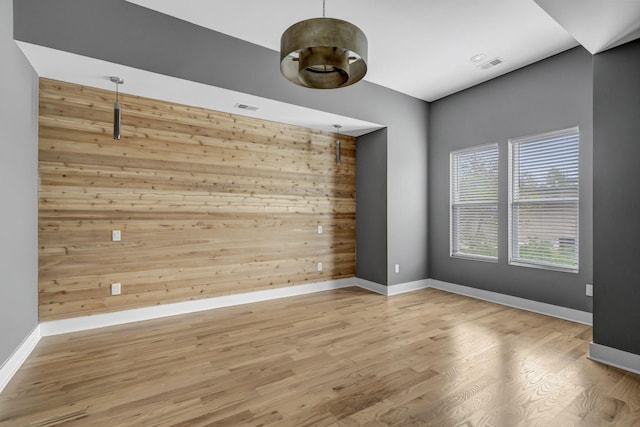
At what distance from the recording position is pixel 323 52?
2047 millimetres

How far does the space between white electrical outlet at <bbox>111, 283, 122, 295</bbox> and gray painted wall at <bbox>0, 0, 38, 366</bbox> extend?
2.11ft

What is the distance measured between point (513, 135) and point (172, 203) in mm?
4582

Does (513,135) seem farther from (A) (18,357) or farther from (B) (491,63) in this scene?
(A) (18,357)

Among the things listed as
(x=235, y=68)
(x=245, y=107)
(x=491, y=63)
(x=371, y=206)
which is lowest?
(x=371, y=206)

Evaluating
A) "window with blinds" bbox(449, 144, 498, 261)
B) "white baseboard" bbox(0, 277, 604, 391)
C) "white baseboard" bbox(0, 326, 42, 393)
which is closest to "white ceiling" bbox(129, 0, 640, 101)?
"window with blinds" bbox(449, 144, 498, 261)

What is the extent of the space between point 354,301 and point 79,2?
4487mm

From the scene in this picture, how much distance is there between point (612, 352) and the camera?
2.58 m

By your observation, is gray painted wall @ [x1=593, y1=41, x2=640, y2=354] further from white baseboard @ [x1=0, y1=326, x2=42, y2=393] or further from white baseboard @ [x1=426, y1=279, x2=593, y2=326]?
white baseboard @ [x1=0, y1=326, x2=42, y2=393]

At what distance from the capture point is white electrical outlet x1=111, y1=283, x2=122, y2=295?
355cm

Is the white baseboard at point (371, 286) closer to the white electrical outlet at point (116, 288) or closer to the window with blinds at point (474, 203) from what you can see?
the window with blinds at point (474, 203)

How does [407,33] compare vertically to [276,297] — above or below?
above

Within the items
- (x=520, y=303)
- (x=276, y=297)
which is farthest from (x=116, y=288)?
(x=520, y=303)

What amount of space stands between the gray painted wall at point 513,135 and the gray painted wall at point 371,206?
1.01 m

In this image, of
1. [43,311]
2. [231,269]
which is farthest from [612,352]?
[43,311]
